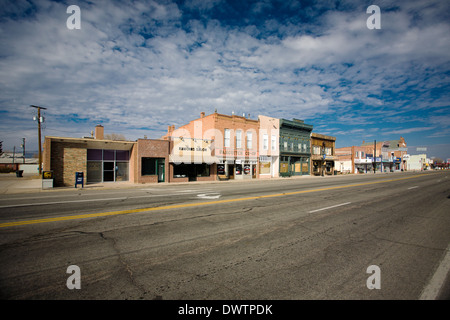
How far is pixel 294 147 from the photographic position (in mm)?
37812

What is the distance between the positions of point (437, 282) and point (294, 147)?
36.0 m

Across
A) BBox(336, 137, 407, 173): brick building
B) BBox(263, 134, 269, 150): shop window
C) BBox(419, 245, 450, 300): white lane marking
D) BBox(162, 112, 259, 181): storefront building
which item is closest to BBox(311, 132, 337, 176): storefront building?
BBox(336, 137, 407, 173): brick building

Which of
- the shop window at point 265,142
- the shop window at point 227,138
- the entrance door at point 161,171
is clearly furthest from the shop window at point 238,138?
the entrance door at point 161,171

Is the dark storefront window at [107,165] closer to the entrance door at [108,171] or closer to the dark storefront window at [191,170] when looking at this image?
the entrance door at [108,171]

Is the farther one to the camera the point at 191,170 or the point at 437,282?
the point at 191,170

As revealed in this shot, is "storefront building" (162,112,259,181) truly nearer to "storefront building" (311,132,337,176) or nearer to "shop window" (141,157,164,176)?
"shop window" (141,157,164,176)

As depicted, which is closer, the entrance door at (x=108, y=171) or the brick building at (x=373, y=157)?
the entrance door at (x=108, y=171)

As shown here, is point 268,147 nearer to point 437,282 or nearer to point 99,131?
point 99,131

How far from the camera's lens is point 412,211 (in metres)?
8.61

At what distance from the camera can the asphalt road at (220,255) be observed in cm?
303

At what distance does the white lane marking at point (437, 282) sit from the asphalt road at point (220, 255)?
0.02 meters

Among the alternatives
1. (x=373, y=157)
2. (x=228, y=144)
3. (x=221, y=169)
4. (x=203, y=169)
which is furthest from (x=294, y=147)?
(x=373, y=157)

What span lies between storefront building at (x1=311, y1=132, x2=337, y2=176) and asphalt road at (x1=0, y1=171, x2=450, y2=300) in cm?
3580

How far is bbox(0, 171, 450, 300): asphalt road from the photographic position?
3.03 metres
